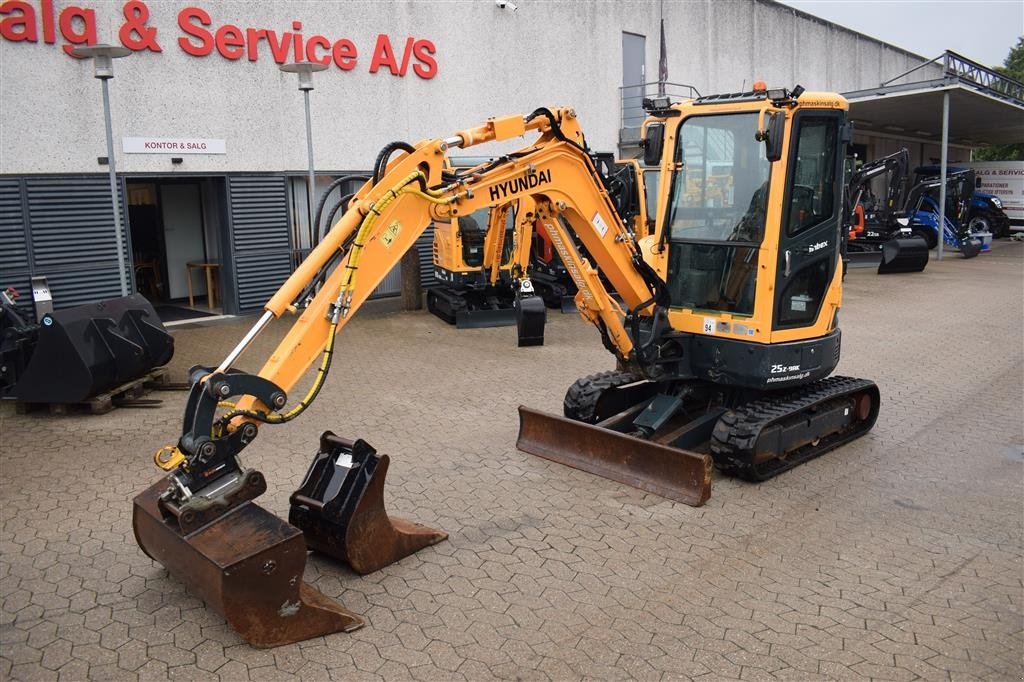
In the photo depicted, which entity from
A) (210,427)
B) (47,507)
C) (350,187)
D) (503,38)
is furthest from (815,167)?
(503,38)

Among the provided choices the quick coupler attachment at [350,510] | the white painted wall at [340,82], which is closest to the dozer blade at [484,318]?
the white painted wall at [340,82]

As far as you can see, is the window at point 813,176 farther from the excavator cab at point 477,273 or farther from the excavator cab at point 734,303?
the excavator cab at point 477,273

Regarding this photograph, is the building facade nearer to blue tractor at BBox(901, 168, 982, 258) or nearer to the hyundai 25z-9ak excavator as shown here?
the hyundai 25z-9ak excavator

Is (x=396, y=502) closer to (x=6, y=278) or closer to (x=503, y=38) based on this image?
(x=6, y=278)

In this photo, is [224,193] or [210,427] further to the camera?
[224,193]

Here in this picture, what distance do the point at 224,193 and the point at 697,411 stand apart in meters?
9.77

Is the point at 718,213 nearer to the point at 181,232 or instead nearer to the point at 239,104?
the point at 239,104

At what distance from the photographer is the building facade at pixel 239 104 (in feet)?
40.3

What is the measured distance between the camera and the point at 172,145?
531 inches

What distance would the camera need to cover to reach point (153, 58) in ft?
43.3

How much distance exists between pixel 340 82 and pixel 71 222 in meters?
5.34

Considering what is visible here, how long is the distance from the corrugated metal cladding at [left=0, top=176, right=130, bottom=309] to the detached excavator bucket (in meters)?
17.9

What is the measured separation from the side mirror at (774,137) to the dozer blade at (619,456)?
93.3 inches

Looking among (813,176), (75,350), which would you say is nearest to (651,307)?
(813,176)
